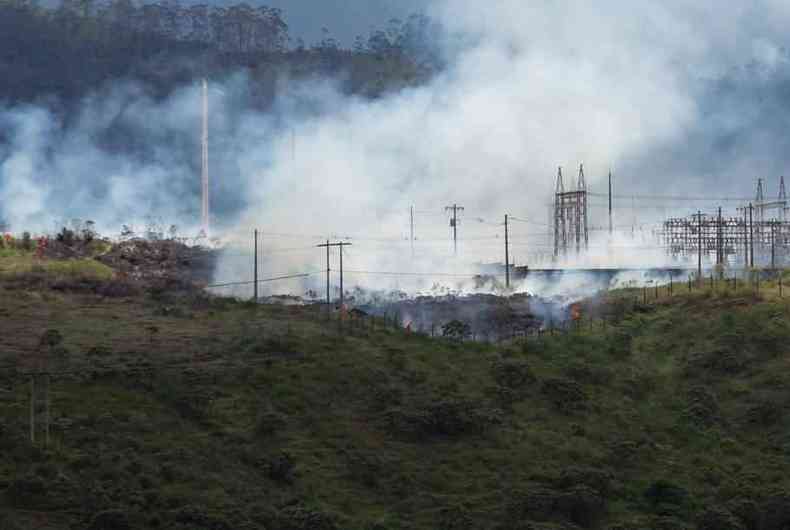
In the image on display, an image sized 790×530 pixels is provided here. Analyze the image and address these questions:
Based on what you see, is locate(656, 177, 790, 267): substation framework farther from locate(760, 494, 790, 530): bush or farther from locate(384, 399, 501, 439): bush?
locate(760, 494, 790, 530): bush

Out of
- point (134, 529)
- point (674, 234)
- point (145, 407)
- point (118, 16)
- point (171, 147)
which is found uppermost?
point (118, 16)

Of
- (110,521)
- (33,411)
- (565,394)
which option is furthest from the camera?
(565,394)

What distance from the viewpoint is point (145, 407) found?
5684 centimetres

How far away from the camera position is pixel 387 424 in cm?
5975

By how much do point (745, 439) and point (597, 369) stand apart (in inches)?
401

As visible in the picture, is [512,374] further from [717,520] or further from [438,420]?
[717,520]

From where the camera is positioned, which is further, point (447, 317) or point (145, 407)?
point (447, 317)

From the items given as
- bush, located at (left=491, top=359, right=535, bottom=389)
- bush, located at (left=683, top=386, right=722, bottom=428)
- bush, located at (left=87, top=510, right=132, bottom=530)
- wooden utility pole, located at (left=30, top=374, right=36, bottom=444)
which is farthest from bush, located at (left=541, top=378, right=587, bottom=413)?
bush, located at (left=87, top=510, right=132, bottom=530)

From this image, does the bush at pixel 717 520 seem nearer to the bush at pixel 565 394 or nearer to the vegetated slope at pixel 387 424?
the vegetated slope at pixel 387 424

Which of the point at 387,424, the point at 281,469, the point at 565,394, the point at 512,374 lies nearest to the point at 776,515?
the point at 565,394

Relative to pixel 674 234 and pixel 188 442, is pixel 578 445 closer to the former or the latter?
pixel 188 442

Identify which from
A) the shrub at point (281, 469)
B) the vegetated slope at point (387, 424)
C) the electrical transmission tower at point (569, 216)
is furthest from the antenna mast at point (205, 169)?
the shrub at point (281, 469)

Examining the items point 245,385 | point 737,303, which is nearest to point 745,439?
point 737,303

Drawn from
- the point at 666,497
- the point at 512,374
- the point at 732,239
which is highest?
the point at 732,239
